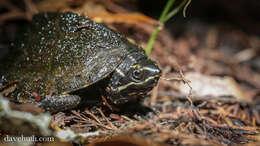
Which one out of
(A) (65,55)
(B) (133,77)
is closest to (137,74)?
(B) (133,77)

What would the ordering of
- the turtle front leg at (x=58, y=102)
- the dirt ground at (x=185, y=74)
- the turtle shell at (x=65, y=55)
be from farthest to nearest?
the turtle shell at (x=65, y=55)
the turtle front leg at (x=58, y=102)
the dirt ground at (x=185, y=74)

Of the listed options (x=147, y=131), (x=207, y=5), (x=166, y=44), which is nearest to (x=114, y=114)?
(x=147, y=131)

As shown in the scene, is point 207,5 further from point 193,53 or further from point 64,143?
point 64,143

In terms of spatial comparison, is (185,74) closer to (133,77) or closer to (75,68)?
(133,77)

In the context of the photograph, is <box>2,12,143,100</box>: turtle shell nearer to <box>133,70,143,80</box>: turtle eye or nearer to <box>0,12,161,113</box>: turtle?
<box>0,12,161,113</box>: turtle

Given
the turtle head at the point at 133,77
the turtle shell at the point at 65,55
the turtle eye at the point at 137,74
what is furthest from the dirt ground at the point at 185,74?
the turtle shell at the point at 65,55

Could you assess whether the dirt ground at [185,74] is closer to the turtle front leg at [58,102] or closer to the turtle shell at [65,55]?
the turtle front leg at [58,102]
